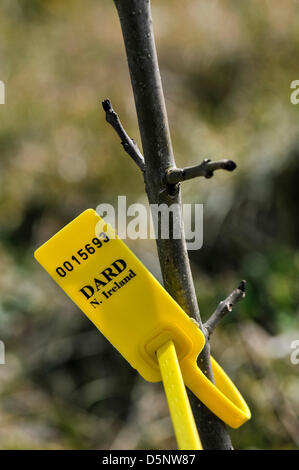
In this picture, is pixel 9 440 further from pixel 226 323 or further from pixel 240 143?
pixel 240 143

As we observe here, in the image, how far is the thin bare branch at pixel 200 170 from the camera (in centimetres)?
27

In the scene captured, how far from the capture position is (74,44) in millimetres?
2029

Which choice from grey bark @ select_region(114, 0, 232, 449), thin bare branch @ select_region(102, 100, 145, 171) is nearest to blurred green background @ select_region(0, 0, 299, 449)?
grey bark @ select_region(114, 0, 232, 449)

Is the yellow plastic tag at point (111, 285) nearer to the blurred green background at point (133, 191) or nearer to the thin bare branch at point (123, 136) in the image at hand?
the thin bare branch at point (123, 136)

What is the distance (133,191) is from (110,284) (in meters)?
1.20

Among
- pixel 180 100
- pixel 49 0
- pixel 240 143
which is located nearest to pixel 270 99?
pixel 240 143

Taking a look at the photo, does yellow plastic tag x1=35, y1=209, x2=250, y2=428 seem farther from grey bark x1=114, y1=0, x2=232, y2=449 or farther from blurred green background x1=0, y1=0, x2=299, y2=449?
blurred green background x1=0, y1=0, x2=299, y2=449

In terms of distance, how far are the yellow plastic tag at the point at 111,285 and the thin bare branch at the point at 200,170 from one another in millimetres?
53

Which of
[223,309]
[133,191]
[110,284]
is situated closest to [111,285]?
[110,284]

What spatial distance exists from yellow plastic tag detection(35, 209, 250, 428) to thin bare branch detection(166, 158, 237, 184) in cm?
5

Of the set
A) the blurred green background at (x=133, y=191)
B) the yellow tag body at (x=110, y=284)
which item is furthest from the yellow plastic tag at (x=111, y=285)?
the blurred green background at (x=133, y=191)

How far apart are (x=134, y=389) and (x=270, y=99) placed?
98cm

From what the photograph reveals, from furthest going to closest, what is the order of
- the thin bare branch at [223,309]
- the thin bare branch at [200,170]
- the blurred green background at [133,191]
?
the blurred green background at [133,191]
the thin bare branch at [223,309]
the thin bare branch at [200,170]

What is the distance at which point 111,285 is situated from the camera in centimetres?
32
